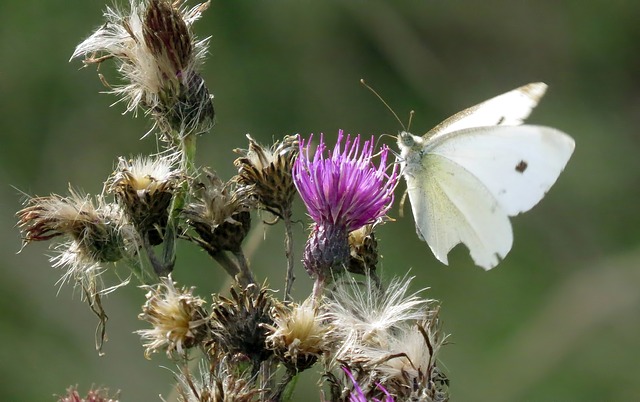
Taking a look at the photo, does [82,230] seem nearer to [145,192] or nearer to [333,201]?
[145,192]

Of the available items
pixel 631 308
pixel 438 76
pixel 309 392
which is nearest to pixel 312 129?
pixel 438 76

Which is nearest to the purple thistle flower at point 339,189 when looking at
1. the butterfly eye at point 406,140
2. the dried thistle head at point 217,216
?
the dried thistle head at point 217,216

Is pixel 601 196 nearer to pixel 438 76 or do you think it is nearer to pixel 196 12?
pixel 438 76

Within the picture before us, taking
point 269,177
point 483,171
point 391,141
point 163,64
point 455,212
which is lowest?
point 391,141

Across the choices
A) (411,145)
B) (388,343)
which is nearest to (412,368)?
(388,343)

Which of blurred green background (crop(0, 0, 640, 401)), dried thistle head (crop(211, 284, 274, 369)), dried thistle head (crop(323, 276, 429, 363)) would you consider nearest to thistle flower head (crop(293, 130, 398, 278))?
dried thistle head (crop(323, 276, 429, 363))

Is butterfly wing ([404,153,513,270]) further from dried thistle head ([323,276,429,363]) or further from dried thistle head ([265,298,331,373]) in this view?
dried thistle head ([265,298,331,373])
